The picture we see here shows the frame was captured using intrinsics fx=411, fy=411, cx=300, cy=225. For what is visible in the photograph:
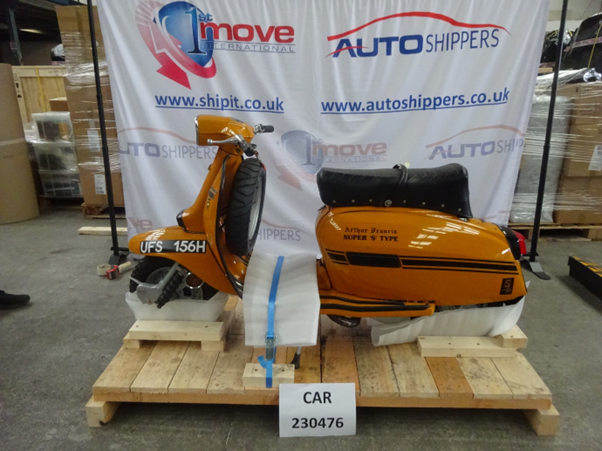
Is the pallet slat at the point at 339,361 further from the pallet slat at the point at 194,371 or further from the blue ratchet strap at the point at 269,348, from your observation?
the pallet slat at the point at 194,371

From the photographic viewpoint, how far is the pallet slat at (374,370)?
153cm

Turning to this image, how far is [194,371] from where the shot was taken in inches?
64.5

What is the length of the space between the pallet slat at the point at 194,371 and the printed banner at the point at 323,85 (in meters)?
1.42

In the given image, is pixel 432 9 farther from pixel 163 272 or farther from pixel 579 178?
pixel 163 272

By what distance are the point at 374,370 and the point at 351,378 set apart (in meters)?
0.11

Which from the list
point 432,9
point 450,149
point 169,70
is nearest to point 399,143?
point 450,149

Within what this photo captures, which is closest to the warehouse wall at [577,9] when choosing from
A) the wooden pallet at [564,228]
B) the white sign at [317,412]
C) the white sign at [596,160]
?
the white sign at [596,160]

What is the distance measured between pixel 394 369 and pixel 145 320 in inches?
43.5

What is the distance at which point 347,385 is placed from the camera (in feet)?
5.01

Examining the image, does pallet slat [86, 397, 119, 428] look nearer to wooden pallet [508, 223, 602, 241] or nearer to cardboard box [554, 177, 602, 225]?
wooden pallet [508, 223, 602, 241]

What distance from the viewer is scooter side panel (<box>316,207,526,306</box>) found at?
1569mm

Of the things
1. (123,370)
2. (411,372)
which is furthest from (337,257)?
(123,370)

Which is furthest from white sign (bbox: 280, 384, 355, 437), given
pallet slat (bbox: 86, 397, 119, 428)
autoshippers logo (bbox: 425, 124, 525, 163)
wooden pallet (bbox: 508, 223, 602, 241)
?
wooden pallet (bbox: 508, 223, 602, 241)

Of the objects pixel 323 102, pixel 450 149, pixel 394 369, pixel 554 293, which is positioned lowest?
pixel 554 293
